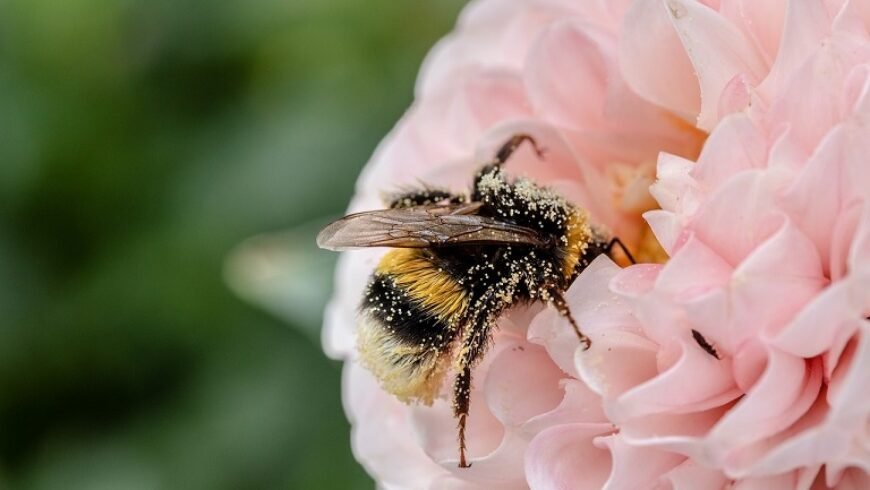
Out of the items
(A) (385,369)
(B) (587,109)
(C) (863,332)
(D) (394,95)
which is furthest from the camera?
(D) (394,95)

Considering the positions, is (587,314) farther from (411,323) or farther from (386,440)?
(386,440)

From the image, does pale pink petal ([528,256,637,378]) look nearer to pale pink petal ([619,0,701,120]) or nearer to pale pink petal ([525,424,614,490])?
pale pink petal ([525,424,614,490])

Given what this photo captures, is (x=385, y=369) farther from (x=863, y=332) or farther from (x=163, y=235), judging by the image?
(x=163, y=235)

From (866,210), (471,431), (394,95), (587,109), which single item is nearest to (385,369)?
(471,431)

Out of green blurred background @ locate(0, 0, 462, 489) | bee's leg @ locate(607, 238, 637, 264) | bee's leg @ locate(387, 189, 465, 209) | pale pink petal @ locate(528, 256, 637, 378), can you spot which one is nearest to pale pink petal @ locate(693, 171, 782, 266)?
pale pink petal @ locate(528, 256, 637, 378)

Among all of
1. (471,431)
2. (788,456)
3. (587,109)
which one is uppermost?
(587,109)

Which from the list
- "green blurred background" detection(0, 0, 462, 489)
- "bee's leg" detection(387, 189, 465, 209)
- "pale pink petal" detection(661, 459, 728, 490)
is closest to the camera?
"pale pink petal" detection(661, 459, 728, 490)
